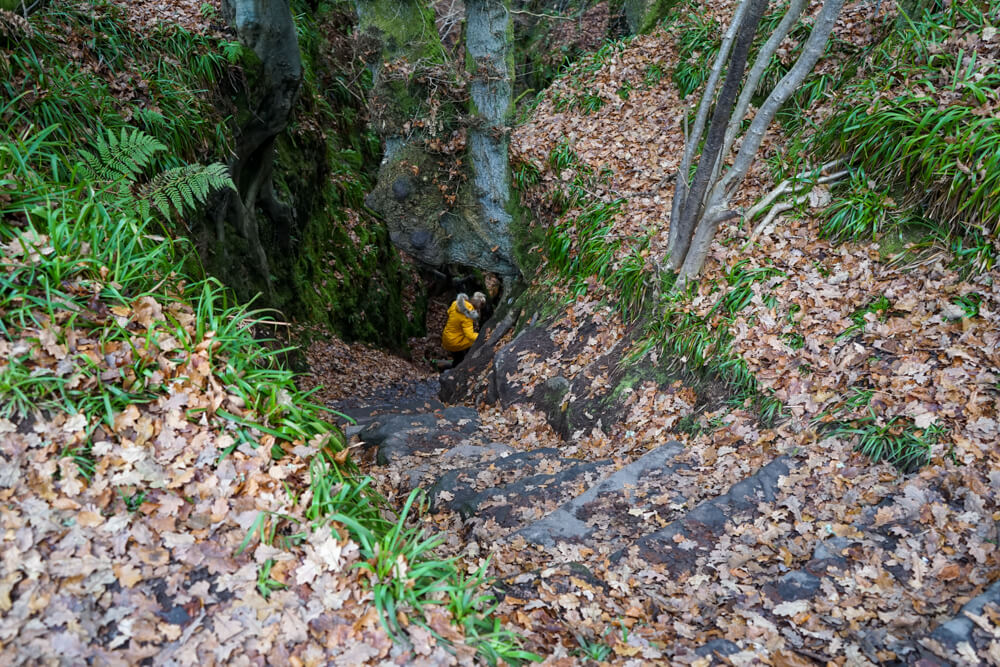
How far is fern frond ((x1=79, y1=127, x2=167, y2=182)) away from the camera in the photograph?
3914mm

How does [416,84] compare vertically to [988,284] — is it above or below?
above

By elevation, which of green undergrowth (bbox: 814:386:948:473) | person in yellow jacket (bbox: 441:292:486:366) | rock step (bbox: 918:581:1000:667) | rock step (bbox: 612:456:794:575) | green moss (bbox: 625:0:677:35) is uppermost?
green moss (bbox: 625:0:677:35)

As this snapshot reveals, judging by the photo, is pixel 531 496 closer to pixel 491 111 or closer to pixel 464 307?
pixel 464 307

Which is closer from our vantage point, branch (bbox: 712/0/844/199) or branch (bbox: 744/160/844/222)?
branch (bbox: 712/0/844/199)

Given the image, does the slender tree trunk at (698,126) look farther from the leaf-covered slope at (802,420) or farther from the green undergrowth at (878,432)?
the green undergrowth at (878,432)

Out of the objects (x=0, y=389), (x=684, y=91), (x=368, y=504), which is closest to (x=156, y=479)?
(x=0, y=389)

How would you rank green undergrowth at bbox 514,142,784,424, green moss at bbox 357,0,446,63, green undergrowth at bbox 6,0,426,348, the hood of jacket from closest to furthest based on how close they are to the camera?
green undergrowth at bbox 6,0,426,348 < green undergrowth at bbox 514,142,784,424 < green moss at bbox 357,0,446,63 < the hood of jacket

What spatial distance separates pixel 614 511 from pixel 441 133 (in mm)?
6124

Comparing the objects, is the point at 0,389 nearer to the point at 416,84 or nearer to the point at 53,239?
the point at 53,239

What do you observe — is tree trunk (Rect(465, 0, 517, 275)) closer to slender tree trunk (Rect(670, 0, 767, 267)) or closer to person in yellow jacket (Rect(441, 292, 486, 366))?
person in yellow jacket (Rect(441, 292, 486, 366))

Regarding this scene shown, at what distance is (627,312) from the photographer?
6.26m

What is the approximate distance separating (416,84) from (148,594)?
23.4 ft

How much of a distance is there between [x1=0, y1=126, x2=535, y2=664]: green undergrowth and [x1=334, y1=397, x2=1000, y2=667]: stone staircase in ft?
2.82

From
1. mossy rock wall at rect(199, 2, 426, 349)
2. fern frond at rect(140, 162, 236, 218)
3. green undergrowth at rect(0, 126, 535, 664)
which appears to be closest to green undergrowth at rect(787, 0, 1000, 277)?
green undergrowth at rect(0, 126, 535, 664)
